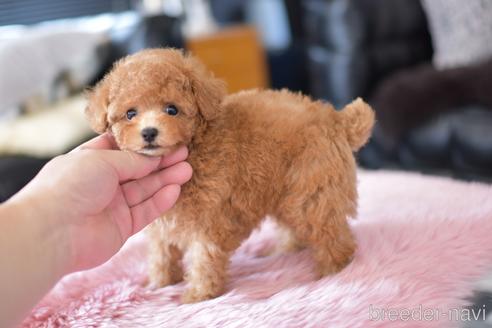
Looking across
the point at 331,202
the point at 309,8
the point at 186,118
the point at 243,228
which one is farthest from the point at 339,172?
the point at 309,8

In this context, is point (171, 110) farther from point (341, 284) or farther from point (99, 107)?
point (341, 284)

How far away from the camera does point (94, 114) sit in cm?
119

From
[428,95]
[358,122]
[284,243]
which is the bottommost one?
[284,243]

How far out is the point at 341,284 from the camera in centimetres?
119

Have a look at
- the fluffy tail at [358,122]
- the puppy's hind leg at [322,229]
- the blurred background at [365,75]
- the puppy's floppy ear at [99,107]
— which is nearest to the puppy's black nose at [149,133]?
the puppy's floppy ear at [99,107]

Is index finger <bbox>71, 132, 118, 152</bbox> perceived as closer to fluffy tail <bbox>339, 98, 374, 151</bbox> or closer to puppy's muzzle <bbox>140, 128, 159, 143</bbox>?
puppy's muzzle <bbox>140, 128, 159, 143</bbox>

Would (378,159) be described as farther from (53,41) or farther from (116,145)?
(53,41)

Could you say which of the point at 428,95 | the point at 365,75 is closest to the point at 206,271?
the point at 428,95

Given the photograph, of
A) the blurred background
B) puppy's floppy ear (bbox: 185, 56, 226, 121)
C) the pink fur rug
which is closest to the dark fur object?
the blurred background

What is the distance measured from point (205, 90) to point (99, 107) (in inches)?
9.5

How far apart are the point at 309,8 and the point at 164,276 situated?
1.85 metres

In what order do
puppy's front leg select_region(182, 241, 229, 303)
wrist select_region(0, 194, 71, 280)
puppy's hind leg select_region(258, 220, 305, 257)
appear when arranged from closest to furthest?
wrist select_region(0, 194, 71, 280) → puppy's front leg select_region(182, 241, 229, 303) → puppy's hind leg select_region(258, 220, 305, 257)

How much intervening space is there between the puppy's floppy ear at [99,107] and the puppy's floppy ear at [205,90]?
0.19m

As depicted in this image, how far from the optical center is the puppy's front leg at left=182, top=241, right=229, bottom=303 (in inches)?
47.8
